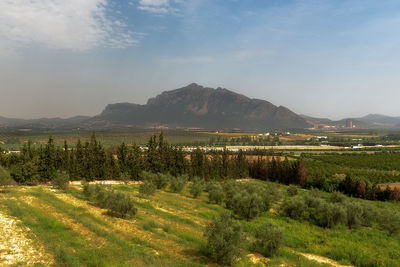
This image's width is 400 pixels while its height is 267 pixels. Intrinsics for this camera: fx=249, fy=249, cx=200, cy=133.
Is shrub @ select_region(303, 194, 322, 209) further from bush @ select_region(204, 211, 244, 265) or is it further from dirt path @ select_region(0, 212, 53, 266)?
dirt path @ select_region(0, 212, 53, 266)

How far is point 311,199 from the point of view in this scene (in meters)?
37.6

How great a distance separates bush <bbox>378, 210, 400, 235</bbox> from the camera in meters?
28.6

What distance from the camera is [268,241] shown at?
61.3 feet

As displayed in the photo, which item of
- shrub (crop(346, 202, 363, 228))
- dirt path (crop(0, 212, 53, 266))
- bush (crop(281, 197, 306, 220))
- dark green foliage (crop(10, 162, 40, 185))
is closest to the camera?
dirt path (crop(0, 212, 53, 266))

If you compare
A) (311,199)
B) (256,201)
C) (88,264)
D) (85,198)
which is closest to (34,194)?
(85,198)

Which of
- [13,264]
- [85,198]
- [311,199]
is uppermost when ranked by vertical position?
[13,264]

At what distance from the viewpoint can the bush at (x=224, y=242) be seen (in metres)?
15.2

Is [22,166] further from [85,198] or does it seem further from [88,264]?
[88,264]

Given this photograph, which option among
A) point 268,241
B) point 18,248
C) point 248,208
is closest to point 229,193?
point 248,208

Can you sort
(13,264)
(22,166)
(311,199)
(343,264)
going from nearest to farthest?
(13,264) < (343,264) < (311,199) < (22,166)

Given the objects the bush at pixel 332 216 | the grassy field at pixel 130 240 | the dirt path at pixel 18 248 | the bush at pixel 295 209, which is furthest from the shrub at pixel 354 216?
the dirt path at pixel 18 248

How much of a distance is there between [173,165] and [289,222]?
4986 centimetres

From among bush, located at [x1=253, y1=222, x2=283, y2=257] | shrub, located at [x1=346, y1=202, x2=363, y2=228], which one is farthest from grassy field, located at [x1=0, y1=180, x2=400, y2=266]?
shrub, located at [x1=346, y1=202, x2=363, y2=228]

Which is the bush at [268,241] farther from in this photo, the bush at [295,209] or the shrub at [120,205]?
the bush at [295,209]
